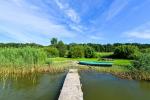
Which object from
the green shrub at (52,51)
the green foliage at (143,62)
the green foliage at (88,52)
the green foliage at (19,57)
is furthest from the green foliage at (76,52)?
the green foliage at (143,62)

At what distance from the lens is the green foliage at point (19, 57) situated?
64.1ft

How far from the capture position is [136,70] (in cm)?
1939

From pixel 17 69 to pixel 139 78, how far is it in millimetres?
11591

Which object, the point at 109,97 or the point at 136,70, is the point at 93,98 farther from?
the point at 136,70

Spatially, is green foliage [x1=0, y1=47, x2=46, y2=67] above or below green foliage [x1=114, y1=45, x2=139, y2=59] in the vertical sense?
below

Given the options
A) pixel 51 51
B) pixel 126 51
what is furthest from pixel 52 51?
pixel 126 51

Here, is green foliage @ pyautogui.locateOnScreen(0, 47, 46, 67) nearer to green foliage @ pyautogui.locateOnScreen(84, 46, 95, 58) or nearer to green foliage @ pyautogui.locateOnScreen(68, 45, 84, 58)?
green foliage @ pyautogui.locateOnScreen(68, 45, 84, 58)

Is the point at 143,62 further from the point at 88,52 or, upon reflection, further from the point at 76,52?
the point at 88,52

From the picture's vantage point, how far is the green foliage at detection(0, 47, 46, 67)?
19.5 metres

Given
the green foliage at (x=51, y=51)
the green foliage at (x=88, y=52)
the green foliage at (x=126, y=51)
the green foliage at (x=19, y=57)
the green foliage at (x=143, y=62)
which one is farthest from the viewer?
the green foliage at (x=88, y=52)

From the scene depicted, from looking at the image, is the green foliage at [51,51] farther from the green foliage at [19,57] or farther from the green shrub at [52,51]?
the green foliage at [19,57]

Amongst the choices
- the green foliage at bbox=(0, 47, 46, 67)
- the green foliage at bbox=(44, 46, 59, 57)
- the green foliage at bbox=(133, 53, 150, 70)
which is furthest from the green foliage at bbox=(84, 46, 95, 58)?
the green foliage at bbox=(133, 53, 150, 70)

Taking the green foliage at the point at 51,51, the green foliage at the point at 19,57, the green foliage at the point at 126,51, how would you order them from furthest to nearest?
the green foliage at the point at 51,51 → the green foliage at the point at 126,51 → the green foliage at the point at 19,57

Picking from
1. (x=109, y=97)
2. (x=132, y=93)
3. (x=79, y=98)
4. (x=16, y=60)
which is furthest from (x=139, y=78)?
(x=16, y=60)
